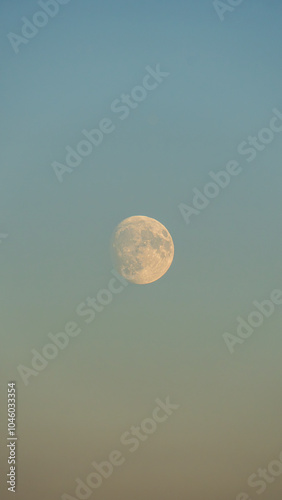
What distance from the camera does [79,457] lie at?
9547 mm

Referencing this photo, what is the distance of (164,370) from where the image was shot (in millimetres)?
10047

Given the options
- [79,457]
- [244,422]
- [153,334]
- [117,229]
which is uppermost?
[117,229]

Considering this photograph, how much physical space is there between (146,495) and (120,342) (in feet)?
9.15

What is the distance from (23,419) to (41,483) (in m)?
1.11

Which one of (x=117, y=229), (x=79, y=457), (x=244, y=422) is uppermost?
(x=117, y=229)

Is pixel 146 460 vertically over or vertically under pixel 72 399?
under

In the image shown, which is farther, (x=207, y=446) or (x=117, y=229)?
(x=207, y=446)

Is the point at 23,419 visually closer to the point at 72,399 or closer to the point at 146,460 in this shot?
the point at 72,399

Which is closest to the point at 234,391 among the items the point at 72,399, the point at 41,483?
the point at 72,399

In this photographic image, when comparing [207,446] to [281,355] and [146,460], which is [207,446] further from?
[281,355]

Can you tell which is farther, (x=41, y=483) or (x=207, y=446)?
(x=207, y=446)

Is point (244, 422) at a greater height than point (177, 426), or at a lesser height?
lesser

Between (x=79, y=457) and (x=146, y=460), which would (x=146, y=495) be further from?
(x=79, y=457)

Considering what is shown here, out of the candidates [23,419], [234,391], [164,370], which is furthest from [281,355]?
[23,419]
